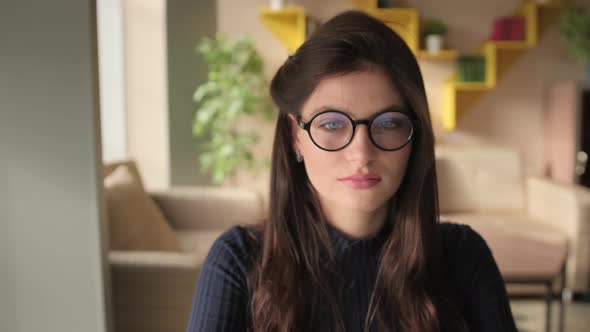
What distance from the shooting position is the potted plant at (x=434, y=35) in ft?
13.9

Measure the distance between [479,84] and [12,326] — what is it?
3.63 metres

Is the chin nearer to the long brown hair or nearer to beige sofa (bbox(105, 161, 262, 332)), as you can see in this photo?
the long brown hair

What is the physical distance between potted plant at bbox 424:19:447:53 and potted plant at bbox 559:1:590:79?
839mm

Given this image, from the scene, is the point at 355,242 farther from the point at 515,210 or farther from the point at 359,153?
the point at 515,210

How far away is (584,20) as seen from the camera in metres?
4.00

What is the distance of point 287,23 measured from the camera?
4.42m

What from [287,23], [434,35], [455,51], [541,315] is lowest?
[541,315]

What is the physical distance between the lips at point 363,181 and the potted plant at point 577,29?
365 cm

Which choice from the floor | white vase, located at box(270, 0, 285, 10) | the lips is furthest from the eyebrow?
white vase, located at box(270, 0, 285, 10)

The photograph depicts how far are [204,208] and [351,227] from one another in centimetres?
232

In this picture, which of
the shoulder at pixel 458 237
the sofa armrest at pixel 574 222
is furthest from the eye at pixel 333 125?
the sofa armrest at pixel 574 222

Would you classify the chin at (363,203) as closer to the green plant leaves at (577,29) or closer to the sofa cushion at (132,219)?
the sofa cushion at (132,219)

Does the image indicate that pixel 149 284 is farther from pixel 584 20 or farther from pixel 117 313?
pixel 584 20

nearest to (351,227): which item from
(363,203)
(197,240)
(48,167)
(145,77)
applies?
(363,203)
